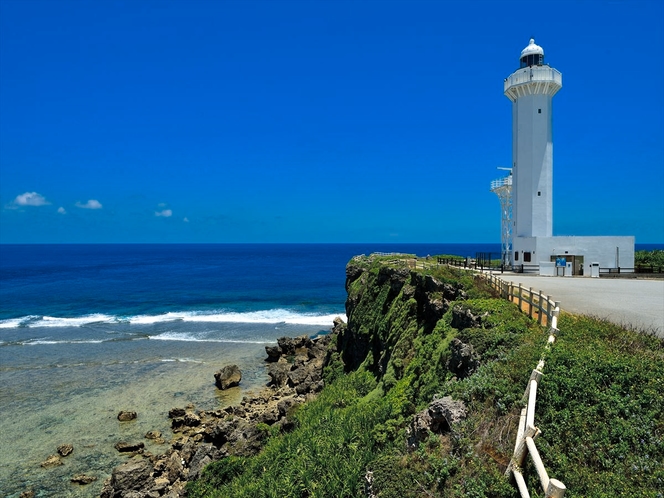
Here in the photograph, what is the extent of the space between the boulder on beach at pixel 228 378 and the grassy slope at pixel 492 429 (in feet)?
38.4

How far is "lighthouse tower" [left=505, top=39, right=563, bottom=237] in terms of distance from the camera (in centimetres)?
3409

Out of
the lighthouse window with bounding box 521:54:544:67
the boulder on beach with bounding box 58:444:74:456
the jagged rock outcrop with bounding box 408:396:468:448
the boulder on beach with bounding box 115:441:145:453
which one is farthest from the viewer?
the lighthouse window with bounding box 521:54:544:67

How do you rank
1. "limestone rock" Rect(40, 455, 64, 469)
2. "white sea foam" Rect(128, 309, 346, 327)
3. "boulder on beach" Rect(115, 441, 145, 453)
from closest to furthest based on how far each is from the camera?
"limestone rock" Rect(40, 455, 64, 469) < "boulder on beach" Rect(115, 441, 145, 453) < "white sea foam" Rect(128, 309, 346, 327)

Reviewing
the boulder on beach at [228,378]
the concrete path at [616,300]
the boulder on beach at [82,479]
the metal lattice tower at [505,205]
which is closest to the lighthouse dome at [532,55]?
the metal lattice tower at [505,205]

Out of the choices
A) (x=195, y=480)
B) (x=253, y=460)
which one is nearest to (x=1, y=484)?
(x=195, y=480)

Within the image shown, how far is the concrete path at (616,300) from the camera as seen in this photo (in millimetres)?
14828

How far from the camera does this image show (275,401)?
24016 mm

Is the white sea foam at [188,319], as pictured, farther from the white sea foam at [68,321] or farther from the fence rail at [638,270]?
the fence rail at [638,270]

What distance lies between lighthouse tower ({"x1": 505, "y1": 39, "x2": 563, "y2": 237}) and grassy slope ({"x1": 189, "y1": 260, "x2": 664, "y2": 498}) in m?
21.0

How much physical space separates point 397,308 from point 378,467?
13.0 m

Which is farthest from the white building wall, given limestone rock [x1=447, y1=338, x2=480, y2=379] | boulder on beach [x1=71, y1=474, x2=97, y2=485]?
boulder on beach [x1=71, y1=474, x2=97, y2=485]

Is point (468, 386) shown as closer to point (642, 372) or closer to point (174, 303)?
point (642, 372)

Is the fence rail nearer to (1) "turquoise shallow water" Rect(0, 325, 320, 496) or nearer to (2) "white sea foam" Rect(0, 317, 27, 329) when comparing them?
(1) "turquoise shallow water" Rect(0, 325, 320, 496)

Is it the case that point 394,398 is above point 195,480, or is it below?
above
